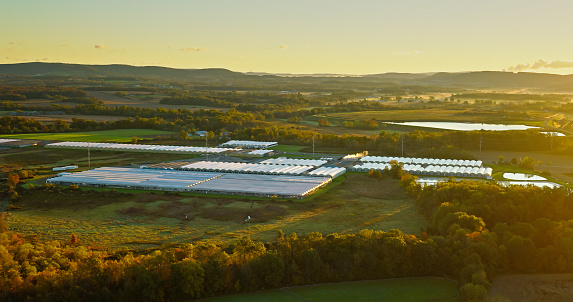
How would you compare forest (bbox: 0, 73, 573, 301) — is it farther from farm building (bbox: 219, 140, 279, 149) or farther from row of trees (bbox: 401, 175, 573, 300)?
farm building (bbox: 219, 140, 279, 149)

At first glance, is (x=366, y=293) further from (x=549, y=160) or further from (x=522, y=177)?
(x=549, y=160)

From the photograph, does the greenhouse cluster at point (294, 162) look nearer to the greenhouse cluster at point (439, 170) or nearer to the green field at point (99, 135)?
the greenhouse cluster at point (439, 170)

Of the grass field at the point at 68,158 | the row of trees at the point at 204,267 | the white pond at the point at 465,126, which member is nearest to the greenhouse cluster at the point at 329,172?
the grass field at the point at 68,158

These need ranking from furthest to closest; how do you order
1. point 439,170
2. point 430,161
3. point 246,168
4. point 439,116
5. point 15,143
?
point 439,116 < point 15,143 < point 430,161 < point 246,168 < point 439,170

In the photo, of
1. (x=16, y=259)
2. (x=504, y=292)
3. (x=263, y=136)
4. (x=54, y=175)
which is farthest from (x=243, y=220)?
(x=263, y=136)

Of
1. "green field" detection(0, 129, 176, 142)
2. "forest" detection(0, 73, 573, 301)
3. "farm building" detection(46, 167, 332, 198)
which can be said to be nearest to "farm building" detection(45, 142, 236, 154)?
"green field" detection(0, 129, 176, 142)

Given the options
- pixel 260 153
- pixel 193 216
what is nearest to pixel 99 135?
pixel 260 153
